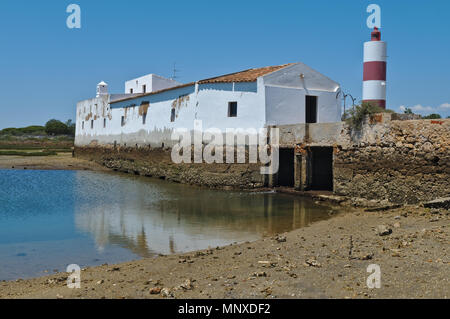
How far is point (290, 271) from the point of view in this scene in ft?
19.1

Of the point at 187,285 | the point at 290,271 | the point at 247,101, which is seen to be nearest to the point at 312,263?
the point at 290,271

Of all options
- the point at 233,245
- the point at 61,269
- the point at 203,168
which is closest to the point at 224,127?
the point at 203,168

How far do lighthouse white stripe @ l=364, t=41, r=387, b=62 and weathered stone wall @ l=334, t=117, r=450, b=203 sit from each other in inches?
322

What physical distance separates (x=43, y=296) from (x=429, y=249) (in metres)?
6.03

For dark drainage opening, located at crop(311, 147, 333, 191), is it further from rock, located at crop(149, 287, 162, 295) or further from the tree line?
the tree line

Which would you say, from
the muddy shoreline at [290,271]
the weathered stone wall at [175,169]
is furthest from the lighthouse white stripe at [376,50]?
the muddy shoreline at [290,271]

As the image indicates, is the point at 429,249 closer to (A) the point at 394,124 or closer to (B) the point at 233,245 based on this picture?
(B) the point at 233,245

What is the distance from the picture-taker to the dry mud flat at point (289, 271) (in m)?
4.98

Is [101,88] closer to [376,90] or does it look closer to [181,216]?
[376,90]

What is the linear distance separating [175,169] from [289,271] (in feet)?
56.7

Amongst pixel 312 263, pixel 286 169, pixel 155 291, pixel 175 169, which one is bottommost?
pixel 155 291

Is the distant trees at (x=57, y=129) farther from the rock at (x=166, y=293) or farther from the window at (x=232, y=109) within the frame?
the rock at (x=166, y=293)
